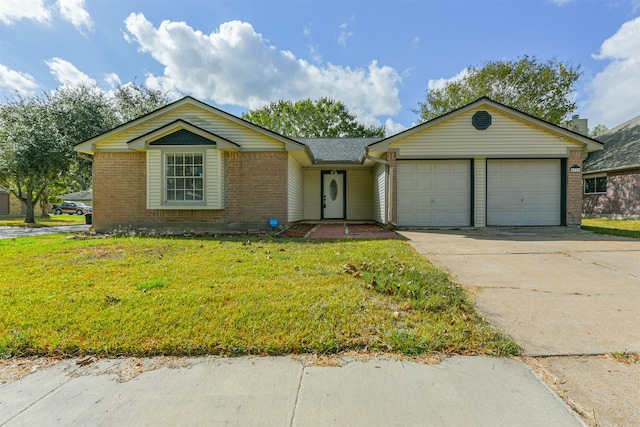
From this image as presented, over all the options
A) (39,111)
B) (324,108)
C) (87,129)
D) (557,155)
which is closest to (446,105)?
(324,108)

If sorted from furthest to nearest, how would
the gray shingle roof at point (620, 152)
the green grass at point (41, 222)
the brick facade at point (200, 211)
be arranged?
the gray shingle roof at point (620, 152), the green grass at point (41, 222), the brick facade at point (200, 211)

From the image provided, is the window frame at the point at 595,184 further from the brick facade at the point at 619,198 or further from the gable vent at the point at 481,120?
the gable vent at the point at 481,120

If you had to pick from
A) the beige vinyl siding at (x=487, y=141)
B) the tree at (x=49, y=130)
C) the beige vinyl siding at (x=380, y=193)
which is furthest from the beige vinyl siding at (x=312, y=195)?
the tree at (x=49, y=130)

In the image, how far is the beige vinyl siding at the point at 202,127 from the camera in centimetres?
990

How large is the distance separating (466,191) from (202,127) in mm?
9363

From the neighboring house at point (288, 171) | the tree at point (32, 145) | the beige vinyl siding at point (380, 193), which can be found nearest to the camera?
the neighboring house at point (288, 171)

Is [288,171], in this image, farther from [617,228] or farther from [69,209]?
[69,209]

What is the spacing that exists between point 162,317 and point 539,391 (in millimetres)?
3060

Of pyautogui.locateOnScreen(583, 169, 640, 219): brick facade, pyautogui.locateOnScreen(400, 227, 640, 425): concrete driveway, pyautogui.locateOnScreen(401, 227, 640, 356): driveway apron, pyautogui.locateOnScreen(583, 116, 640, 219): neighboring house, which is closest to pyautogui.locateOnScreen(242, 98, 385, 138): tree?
pyautogui.locateOnScreen(583, 116, 640, 219): neighboring house

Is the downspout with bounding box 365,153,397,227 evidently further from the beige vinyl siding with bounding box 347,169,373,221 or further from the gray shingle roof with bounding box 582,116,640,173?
the gray shingle roof with bounding box 582,116,640,173

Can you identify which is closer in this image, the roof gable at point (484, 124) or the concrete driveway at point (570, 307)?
the concrete driveway at point (570, 307)

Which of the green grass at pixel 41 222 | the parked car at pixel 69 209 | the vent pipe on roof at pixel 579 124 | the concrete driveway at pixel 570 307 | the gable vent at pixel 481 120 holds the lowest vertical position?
the concrete driveway at pixel 570 307

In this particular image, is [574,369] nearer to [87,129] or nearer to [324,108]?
[87,129]

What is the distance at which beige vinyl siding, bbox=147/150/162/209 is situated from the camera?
9.58 metres
